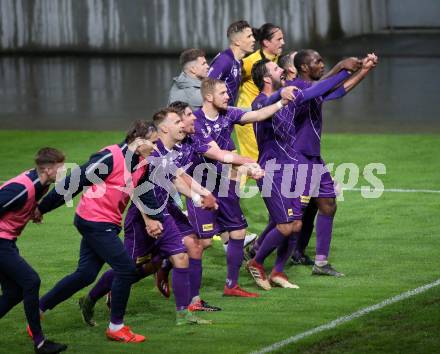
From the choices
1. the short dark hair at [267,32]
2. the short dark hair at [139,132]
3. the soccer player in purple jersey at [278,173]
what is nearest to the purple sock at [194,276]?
the soccer player in purple jersey at [278,173]

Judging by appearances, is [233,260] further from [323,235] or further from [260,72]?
[260,72]

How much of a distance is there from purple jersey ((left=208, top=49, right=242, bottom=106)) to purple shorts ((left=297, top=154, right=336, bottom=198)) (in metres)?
2.11

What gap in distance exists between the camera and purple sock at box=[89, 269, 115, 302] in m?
10.1

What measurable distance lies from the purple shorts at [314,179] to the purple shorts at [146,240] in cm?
183

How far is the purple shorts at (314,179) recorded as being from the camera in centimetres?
1150

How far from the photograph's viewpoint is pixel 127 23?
102 feet

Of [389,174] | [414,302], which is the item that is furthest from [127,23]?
[414,302]

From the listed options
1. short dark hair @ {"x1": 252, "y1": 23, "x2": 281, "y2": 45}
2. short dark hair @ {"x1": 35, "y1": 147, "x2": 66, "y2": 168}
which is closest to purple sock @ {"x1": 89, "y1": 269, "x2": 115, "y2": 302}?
short dark hair @ {"x1": 35, "y1": 147, "x2": 66, "y2": 168}

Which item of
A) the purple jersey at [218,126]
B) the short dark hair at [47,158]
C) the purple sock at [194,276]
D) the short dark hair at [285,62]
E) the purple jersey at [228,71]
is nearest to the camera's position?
the short dark hair at [47,158]

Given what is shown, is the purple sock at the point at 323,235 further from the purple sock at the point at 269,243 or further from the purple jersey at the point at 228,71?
the purple jersey at the point at 228,71

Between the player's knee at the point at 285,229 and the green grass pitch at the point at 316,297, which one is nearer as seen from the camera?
the green grass pitch at the point at 316,297

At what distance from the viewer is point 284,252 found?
1152 cm

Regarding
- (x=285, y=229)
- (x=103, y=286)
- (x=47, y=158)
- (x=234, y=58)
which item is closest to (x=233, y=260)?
(x=285, y=229)

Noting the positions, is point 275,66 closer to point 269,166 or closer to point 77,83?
point 269,166
